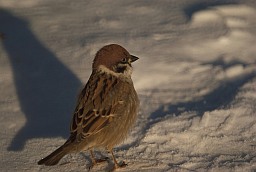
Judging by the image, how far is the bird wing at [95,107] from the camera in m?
4.90

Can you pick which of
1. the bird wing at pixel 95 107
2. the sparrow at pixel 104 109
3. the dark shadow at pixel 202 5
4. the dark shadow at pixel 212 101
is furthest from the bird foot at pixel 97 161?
the dark shadow at pixel 202 5

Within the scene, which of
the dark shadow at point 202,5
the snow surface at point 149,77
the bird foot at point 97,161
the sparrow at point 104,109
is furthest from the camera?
the dark shadow at point 202,5

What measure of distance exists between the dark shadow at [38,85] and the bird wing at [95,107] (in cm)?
70

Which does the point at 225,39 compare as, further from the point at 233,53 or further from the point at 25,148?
the point at 25,148

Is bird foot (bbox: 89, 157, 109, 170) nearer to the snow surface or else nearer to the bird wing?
the snow surface

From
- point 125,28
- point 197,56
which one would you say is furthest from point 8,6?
point 197,56

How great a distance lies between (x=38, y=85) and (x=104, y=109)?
65.9 inches

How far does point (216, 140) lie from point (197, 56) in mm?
1530

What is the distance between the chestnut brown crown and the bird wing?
0.47 feet

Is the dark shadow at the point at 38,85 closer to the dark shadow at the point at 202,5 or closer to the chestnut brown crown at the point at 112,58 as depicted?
the chestnut brown crown at the point at 112,58

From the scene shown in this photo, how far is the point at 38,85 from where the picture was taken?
6.49m

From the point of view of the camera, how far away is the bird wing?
490 cm

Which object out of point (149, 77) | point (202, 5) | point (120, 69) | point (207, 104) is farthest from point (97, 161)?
point (202, 5)

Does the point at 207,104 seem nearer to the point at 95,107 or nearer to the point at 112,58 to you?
the point at 112,58
